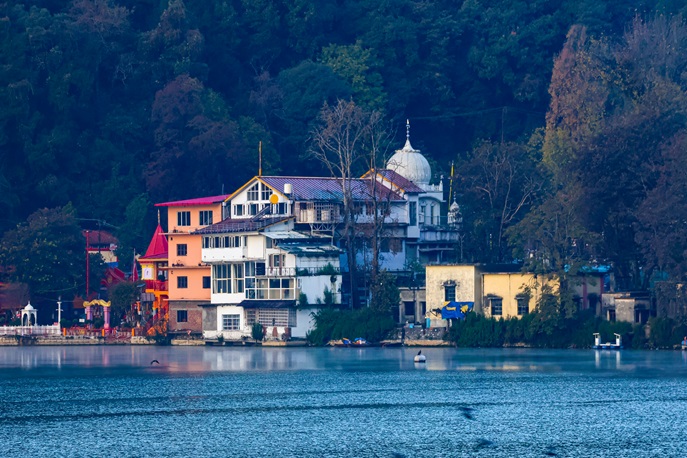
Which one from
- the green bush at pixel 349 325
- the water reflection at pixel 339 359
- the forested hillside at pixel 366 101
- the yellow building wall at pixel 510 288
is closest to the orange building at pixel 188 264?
the water reflection at pixel 339 359

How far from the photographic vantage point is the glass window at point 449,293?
96.1 m

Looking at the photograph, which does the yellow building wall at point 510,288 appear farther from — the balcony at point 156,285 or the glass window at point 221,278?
the balcony at point 156,285

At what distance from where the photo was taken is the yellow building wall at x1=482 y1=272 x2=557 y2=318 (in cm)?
9206

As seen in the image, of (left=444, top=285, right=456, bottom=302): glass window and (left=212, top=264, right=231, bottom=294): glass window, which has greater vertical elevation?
(left=212, top=264, right=231, bottom=294): glass window

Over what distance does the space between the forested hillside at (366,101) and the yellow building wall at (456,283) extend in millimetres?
3244

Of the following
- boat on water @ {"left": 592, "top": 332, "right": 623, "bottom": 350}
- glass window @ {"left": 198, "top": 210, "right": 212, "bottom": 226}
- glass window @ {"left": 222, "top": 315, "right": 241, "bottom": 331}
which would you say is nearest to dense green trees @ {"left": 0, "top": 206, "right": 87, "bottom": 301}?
glass window @ {"left": 198, "top": 210, "right": 212, "bottom": 226}

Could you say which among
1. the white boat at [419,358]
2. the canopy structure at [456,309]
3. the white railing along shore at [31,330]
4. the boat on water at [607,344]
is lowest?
the white boat at [419,358]

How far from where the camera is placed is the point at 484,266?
9519cm

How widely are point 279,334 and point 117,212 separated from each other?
24.9m

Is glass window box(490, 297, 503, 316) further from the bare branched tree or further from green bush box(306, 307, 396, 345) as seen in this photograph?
the bare branched tree

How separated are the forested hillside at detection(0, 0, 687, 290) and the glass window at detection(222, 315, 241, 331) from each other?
14420mm

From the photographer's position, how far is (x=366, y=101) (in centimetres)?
13000

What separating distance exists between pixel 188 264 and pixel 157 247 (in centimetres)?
443

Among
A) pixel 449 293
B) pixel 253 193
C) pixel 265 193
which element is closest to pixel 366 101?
pixel 253 193
